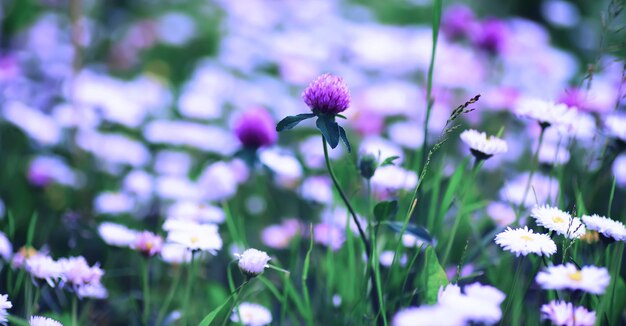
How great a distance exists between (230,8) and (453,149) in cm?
165

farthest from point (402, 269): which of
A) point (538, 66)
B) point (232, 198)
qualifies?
point (538, 66)

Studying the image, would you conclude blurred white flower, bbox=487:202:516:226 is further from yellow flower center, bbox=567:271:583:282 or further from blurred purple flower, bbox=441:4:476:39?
blurred purple flower, bbox=441:4:476:39

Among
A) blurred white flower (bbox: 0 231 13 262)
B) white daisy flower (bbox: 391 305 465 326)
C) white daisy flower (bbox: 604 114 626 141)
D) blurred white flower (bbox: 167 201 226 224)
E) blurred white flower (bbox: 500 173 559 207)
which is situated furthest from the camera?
blurred white flower (bbox: 500 173 559 207)

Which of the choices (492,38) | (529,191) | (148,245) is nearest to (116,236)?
(148,245)

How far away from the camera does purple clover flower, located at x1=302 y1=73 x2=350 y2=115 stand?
85 centimetres

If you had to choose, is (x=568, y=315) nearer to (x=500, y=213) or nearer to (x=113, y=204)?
(x=500, y=213)

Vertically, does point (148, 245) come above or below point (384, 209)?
below

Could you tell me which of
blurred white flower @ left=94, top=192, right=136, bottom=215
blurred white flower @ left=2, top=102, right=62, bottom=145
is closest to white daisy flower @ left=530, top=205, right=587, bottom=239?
blurred white flower @ left=94, top=192, right=136, bottom=215

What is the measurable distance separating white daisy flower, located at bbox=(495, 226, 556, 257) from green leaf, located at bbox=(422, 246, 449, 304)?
11cm

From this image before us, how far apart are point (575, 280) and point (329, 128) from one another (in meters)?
0.37

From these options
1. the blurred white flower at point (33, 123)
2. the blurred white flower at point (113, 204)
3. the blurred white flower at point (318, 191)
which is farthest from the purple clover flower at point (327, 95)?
the blurred white flower at point (33, 123)

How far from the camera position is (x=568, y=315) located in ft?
2.33

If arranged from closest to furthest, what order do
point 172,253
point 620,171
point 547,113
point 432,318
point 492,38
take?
1. point 432,318
2. point 547,113
3. point 172,253
4. point 620,171
5. point 492,38

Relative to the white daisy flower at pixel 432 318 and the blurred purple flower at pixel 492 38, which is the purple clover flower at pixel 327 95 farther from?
the blurred purple flower at pixel 492 38
